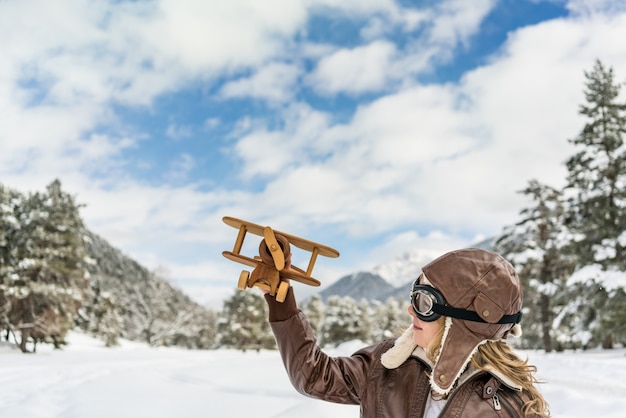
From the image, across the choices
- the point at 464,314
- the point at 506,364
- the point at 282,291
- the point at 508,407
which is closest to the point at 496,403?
the point at 508,407

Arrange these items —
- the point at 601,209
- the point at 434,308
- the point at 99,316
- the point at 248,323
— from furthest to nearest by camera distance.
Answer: the point at 99,316
the point at 248,323
the point at 601,209
the point at 434,308

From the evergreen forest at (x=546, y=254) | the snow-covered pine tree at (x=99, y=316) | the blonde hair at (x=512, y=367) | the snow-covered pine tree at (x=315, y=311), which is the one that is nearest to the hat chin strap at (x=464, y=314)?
the blonde hair at (x=512, y=367)

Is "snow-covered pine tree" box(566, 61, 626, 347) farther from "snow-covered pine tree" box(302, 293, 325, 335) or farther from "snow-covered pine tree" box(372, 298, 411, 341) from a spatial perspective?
"snow-covered pine tree" box(302, 293, 325, 335)

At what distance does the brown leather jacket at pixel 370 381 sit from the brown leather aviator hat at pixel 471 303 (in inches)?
3.2

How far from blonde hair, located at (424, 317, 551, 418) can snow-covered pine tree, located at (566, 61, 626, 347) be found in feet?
49.6

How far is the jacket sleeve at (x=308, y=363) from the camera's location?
1.98m

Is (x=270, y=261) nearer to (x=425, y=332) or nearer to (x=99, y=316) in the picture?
(x=425, y=332)

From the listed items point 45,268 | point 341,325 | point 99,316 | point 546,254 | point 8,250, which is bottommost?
point 99,316

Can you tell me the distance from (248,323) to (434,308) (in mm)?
39403

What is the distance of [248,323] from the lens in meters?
40.0

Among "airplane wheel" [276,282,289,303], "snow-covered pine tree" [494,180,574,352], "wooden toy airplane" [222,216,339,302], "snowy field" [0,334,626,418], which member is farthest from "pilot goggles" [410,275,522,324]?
"snow-covered pine tree" [494,180,574,352]

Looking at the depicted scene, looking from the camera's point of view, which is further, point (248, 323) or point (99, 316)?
point (99, 316)

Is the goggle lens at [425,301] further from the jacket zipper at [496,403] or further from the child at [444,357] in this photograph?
the jacket zipper at [496,403]

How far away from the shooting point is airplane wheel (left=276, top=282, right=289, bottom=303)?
188 centimetres
